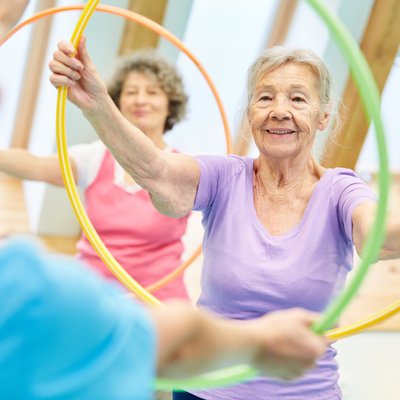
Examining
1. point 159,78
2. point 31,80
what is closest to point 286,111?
point 159,78

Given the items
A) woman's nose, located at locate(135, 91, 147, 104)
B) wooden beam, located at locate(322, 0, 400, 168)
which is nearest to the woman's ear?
woman's nose, located at locate(135, 91, 147, 104)

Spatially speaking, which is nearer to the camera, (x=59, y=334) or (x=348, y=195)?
(x=59, y=334)

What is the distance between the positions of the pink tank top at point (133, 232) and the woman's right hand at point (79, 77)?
0.97 metres

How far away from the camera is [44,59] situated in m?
4.36

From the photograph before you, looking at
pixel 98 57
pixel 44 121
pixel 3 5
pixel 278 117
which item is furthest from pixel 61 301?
pixel 44 121

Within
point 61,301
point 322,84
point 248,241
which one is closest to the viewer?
point 61,301

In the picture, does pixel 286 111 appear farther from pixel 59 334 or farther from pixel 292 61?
pixel 59 334

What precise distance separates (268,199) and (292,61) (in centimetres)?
33

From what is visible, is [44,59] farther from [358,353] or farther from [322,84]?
[322,84]

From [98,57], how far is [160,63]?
2.57ft

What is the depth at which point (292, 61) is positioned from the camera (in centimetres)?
191

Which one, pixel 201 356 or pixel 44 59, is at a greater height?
pixel 44 59

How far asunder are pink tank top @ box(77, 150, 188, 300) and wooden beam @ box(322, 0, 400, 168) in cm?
98

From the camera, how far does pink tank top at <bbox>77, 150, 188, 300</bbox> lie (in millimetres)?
2750
